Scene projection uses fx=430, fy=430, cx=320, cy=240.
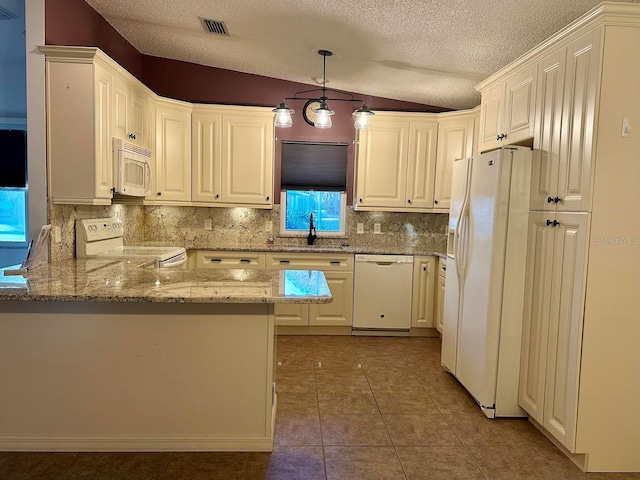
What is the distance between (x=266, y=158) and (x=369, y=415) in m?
2.79

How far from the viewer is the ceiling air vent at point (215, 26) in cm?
334

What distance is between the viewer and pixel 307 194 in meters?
4.89

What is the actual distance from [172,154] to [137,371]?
267cm

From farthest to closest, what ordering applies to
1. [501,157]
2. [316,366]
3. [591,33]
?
1. [316,366]
2. [501,157]
3. [591,33]

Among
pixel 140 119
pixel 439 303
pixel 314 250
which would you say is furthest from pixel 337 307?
pixel 140 119

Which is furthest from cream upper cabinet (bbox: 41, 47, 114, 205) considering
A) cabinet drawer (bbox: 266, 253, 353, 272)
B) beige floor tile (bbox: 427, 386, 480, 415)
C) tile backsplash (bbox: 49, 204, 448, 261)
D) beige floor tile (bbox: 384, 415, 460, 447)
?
beige floor tile (bbox: 427, 386, 480, 415)

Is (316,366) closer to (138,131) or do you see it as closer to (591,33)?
(138,131)

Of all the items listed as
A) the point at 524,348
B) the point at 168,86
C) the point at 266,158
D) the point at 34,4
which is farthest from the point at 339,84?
the point at 524,348

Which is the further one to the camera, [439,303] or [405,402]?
[439,303]

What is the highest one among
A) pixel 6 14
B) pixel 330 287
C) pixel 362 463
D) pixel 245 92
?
pixel 6 14

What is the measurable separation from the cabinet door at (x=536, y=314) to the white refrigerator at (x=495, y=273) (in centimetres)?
5

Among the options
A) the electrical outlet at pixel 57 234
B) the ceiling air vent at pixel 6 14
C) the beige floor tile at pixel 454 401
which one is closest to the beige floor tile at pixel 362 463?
the beige floor tile at pixel 454 401

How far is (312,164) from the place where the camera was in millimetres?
4793

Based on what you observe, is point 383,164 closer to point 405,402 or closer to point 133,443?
point 405,402
